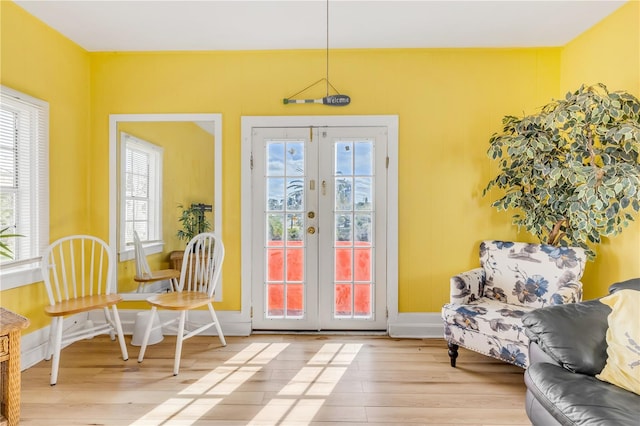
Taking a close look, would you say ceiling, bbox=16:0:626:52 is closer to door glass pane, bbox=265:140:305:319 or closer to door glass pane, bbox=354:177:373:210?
door glass pane, bbox=265:140:305:319

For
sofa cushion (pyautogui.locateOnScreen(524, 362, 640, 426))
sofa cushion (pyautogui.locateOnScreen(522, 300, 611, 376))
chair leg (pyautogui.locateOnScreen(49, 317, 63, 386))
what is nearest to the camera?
sofa cushion (pyautogui.locateOnScreen(524, 362, 640, 426))

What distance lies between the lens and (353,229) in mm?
3201

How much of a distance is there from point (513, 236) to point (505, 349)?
1.18 metres

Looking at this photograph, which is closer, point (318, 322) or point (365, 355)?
point (365, 355)

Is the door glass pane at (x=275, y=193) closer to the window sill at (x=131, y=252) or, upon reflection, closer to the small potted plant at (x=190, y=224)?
the small potted plant at (x=190, y=224)

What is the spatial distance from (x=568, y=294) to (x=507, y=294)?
0.41 m

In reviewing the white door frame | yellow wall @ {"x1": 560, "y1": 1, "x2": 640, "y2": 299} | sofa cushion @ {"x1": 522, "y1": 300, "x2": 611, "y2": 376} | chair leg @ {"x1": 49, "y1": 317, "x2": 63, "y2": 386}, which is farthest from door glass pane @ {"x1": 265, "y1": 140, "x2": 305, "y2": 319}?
yellow wall @ {"x1": 560, "y1": 1, "x2": 640, "y2": 299}

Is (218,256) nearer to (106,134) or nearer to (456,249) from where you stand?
(106,134)

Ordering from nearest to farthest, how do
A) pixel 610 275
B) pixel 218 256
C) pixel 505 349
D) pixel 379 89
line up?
pixel 505 349, pixel 610 275, pixel 218 256, pixel 379 89

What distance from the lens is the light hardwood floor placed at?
197cm

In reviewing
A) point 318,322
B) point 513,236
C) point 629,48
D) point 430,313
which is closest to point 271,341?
point 318,322

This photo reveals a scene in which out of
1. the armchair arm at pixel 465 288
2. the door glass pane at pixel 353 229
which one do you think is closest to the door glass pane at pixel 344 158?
the door glass pane at pixel 353 229

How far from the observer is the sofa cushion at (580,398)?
1.29 meters

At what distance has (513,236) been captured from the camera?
3.14 metres
